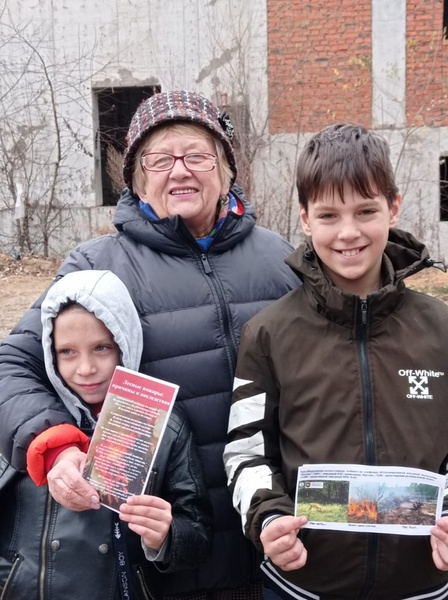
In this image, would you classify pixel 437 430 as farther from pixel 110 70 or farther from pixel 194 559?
pixel 110 70

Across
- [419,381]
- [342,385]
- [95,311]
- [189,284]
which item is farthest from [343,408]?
[95,311]

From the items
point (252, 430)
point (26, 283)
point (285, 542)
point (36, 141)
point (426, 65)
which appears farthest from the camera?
point (36, 141)

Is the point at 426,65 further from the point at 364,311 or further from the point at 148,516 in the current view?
the point at 148,516

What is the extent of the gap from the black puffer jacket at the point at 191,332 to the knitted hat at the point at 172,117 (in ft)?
0.79

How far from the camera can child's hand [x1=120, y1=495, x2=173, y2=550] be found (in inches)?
72.7

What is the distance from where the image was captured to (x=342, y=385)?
1950 mm

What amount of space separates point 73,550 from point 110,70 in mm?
13125

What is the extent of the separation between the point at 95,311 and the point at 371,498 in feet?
2.95

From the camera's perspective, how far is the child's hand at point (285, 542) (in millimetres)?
1809

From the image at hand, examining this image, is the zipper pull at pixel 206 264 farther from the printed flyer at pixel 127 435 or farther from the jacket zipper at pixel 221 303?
the printed flyer at pixel 127 435

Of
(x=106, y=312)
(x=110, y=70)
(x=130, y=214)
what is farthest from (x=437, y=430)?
(x=110, y=70)

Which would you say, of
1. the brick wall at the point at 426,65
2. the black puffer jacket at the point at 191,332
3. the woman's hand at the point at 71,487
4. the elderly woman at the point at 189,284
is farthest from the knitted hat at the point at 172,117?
the brick wall at the point at 426,65

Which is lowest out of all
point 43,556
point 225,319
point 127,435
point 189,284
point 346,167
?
point 43,556

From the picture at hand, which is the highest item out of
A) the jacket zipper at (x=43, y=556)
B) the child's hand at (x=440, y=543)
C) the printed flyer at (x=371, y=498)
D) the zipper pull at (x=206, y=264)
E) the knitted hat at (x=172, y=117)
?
the knitted hat at (x=172, y=117)
